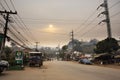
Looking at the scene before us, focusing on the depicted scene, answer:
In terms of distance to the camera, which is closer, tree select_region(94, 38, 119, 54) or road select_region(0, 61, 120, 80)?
road select_region(0, 61, 120, 80)

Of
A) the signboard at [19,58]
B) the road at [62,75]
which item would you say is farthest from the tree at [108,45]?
the road at [62,75]

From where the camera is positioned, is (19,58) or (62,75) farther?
(19,58)

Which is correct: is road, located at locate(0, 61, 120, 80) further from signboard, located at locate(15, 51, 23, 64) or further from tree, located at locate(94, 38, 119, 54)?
tree, located at locate(94, 38, 119, 54)

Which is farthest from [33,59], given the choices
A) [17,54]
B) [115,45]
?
[115,45]

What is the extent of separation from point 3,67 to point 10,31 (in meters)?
18.9

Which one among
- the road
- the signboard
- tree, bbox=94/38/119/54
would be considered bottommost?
the road

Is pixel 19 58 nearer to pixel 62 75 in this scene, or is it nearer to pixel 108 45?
pixel 62 75

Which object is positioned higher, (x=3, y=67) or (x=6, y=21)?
(x=6, y=21)

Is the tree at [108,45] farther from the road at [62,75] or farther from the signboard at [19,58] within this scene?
the road at [62,75]

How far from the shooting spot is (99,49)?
69.8 meters

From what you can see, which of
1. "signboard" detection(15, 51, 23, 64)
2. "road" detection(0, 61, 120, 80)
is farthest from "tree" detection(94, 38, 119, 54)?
"road" detection(0, 61, 120, 80)

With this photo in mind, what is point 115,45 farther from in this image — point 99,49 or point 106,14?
point 106,14

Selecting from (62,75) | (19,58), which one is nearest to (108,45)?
(19,58)

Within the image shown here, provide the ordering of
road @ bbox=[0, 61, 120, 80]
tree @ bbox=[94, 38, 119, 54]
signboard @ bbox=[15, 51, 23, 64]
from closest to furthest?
1. road @ bbox=[0, 61, 120, 80]
2. signboard @ bbox=[15, 51, 23, 64]
3. tree @ bbox=[94, 38, 119, 54]
